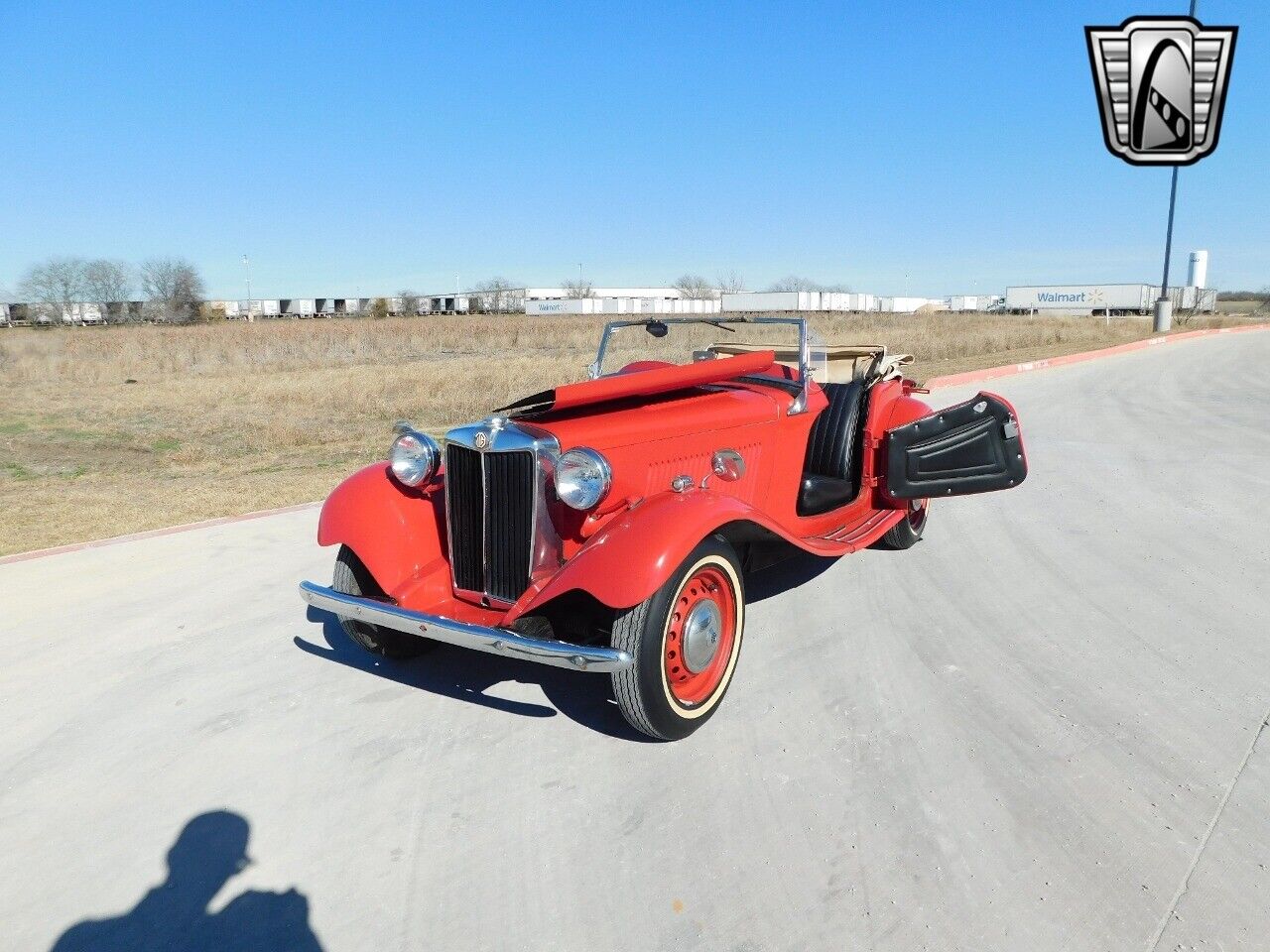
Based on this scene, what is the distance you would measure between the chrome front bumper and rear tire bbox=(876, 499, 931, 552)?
2.93 m

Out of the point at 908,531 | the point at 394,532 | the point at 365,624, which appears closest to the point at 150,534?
the point at 365,624

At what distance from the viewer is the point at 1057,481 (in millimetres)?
7535

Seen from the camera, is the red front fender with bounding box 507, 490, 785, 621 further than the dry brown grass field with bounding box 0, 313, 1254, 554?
No

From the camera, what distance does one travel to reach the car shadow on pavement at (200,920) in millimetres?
2252

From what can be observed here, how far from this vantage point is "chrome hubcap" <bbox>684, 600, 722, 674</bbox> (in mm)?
3316

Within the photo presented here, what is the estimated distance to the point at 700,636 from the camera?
3.36 meters

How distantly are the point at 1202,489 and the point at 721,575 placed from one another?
221 inches

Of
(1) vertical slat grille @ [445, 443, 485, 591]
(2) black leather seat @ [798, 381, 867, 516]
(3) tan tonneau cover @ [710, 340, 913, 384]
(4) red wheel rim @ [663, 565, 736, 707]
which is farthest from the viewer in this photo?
(3) tan tonneau cover @ [710, 340, 913, 384]

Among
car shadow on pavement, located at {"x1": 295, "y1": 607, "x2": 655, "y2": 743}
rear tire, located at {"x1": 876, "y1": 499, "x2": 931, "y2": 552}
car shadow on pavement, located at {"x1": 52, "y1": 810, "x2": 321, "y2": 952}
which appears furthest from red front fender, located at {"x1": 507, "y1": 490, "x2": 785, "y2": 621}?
rear tire, located at {"x1": 876, "y1": 499, "x2": 931, "y2": 552}

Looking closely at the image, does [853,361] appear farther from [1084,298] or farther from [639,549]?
[1084,298]

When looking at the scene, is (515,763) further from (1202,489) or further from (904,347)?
(904,347)

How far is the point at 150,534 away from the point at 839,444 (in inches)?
200

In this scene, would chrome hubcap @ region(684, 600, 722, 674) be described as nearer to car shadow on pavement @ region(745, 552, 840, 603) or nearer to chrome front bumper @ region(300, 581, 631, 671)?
chrome front bumper @ region(300, 581, 631, 671)

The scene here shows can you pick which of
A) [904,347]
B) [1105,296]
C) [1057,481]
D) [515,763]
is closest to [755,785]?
[515,763]
